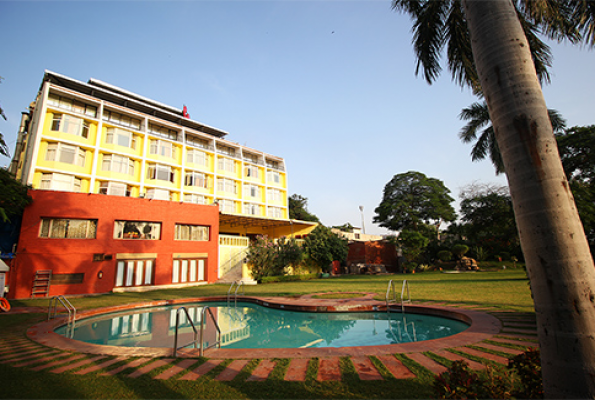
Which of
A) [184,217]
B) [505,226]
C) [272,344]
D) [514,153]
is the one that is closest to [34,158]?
[184,217]

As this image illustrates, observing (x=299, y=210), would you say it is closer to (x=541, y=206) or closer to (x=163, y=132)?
(x=163, y=132)

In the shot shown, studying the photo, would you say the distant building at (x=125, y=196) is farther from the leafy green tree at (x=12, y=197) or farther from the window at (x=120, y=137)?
the leafy green tree at (x=12, y=197)

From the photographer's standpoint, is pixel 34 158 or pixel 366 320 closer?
pixel 366 320

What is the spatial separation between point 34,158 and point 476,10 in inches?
1141

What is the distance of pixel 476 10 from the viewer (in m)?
2.65

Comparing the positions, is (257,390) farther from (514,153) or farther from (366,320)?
(366,320)

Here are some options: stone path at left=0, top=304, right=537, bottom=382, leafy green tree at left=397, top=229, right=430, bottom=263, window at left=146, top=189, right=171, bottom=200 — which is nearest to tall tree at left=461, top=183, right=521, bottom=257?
leafy green tree at left=397, top=229, right=430, bottom=263

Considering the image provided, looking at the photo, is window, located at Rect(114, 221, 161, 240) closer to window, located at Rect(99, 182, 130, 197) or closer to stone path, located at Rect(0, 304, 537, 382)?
window, located at Rect(99, 182, 130, 197)

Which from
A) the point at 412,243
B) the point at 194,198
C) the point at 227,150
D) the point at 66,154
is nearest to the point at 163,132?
the point at 227,150

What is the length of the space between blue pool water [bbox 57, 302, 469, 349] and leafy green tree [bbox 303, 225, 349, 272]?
1606 centimetres

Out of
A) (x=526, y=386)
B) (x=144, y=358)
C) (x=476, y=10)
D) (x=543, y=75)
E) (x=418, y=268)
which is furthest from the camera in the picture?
(x=418, y=268)

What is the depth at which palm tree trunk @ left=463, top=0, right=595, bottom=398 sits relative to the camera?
72.1 inches

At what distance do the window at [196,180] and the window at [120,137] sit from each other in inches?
232

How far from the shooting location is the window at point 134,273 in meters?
18.1
